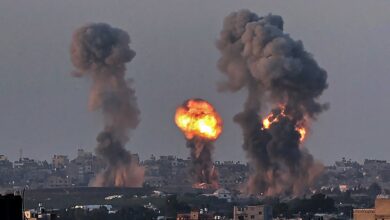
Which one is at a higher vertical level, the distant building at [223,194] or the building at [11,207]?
the distant building at [223,194]

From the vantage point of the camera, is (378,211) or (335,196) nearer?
(378,211)

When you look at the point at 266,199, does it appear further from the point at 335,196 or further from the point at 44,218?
the point at 44,218

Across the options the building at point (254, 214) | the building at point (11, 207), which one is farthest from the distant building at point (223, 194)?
the building at point (11, 207)

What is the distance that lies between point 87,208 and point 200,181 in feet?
67.6

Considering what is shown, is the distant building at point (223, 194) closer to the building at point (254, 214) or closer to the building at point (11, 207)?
the building at point (254, 214)

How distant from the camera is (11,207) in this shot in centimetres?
2641

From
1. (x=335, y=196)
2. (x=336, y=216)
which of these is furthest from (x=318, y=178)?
(x=336, y=216)

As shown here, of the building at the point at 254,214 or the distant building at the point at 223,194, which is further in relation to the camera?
the distant building at the point at 223,194

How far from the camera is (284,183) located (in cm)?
17038

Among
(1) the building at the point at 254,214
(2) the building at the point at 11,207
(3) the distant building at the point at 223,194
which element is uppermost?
(3) the distant building at the point at 223,194

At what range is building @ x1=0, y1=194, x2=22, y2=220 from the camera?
26125 millimetres

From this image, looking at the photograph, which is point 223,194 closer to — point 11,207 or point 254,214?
point 254,214

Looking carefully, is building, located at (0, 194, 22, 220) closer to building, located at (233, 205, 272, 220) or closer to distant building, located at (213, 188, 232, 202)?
building, located at (233, 205, 272, 220)

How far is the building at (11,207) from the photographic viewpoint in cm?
2612
